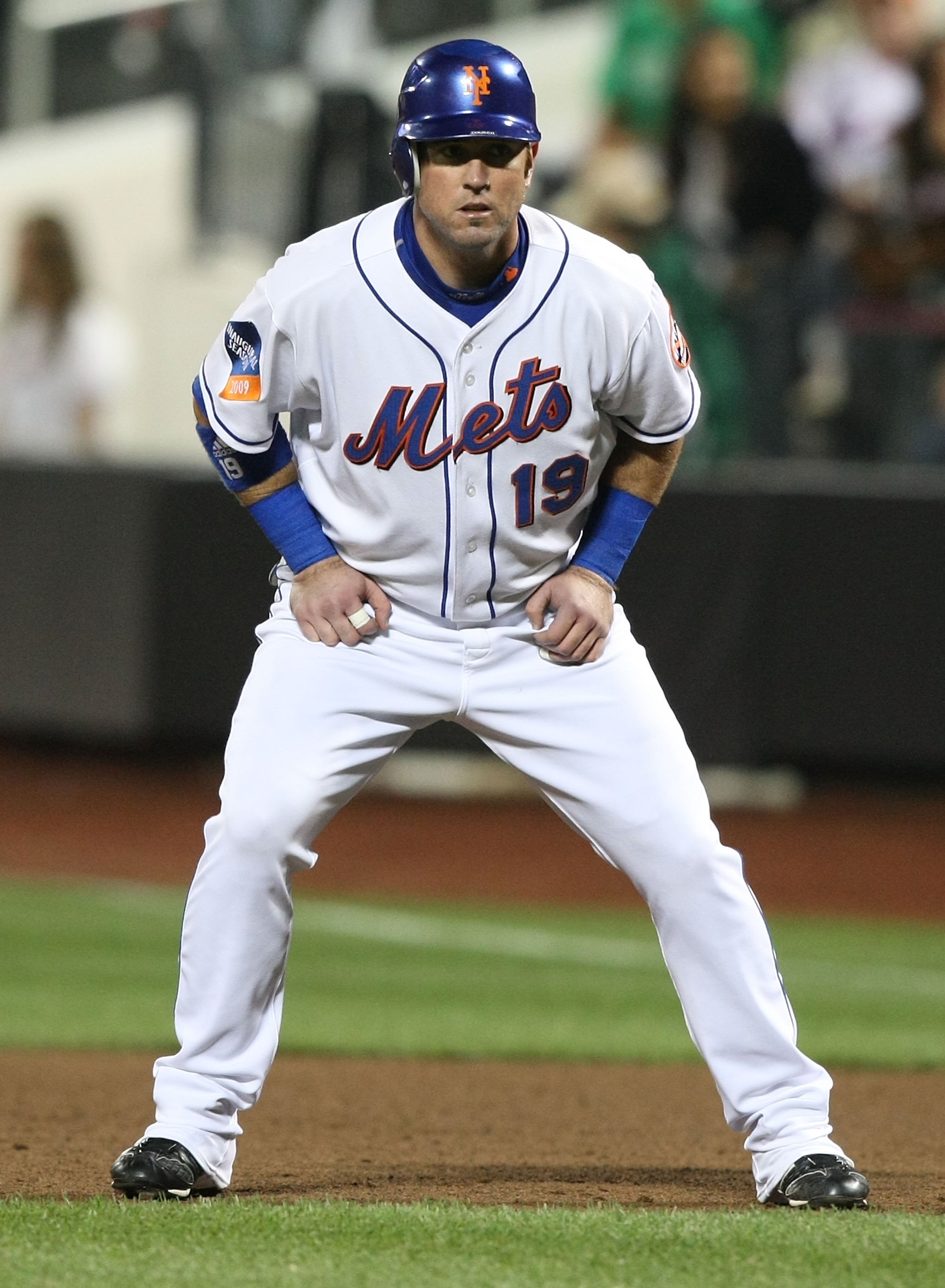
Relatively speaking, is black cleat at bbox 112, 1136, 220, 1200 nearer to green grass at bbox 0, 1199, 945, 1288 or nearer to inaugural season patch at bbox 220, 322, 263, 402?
green grass at bbox 0, 1199, 945, 1288

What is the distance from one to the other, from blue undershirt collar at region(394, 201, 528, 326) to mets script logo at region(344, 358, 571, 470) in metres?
0.13

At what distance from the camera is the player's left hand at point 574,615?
12.1 ft

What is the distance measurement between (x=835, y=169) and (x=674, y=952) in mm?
7600

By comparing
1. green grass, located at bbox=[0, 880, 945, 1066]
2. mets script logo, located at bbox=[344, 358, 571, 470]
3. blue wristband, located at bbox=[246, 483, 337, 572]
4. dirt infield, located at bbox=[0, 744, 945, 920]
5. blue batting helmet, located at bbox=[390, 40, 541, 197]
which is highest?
blue batting helmet, located at bbox=[390, 40, 541, 197]

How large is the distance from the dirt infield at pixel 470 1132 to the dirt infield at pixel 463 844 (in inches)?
142

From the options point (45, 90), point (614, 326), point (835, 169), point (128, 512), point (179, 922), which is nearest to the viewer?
point (614, 326)

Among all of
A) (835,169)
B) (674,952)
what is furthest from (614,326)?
(835,169)

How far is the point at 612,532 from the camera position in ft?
12.6

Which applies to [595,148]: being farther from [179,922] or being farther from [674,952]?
[674,952]

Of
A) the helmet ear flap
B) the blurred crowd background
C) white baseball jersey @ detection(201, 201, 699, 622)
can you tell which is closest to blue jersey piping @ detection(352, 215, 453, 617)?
white baseball jersey @ detection(201, 201, 699, 622)

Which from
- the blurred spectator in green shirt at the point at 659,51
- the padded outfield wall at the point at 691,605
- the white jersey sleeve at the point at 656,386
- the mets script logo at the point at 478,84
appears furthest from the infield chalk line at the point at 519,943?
the mets script logo at the point at 478,84

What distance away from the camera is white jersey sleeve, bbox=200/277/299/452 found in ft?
11.9

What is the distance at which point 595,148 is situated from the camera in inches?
429

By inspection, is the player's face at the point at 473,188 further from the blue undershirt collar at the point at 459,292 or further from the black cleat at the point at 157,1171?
the black cleat at the point at 157,1171
